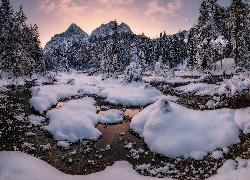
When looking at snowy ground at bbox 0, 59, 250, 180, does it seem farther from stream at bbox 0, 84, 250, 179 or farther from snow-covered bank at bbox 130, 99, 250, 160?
stream at bbox 0, 84, 250, 179

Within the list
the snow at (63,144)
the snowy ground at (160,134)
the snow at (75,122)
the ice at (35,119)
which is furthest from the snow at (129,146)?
the ice at (35,119)

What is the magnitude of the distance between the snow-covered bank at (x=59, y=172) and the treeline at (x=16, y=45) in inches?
774

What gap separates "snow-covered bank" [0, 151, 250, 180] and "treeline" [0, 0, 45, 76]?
774 inches

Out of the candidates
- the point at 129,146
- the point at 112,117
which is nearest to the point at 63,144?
the point at 129,146

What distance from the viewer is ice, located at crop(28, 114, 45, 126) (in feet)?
33.9

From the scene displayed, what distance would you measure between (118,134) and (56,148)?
326 centimetres

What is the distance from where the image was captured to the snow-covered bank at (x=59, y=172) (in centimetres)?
493

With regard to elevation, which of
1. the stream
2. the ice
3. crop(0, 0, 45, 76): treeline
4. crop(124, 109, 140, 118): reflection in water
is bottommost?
the stream

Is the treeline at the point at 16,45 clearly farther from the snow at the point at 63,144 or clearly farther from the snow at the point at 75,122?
the snow at the point at 63,144

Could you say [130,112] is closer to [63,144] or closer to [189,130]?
[189,130]

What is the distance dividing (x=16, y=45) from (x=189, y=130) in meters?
25.0

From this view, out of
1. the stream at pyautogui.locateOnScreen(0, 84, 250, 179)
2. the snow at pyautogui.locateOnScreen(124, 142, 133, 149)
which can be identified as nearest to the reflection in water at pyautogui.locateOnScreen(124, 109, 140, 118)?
the stream at pyautogui.locateOnScreen(0, 84, 250, 179)

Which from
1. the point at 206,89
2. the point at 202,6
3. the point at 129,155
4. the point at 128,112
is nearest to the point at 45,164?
the point at 129,155

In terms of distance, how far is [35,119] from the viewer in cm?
1089
